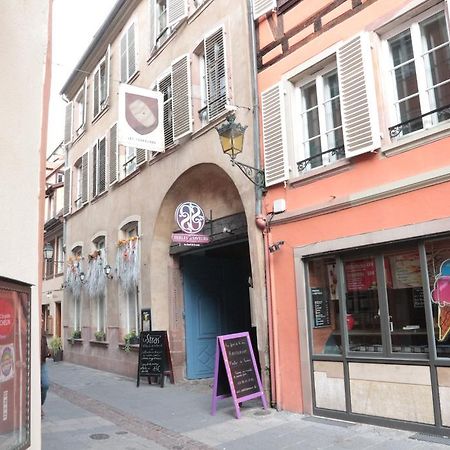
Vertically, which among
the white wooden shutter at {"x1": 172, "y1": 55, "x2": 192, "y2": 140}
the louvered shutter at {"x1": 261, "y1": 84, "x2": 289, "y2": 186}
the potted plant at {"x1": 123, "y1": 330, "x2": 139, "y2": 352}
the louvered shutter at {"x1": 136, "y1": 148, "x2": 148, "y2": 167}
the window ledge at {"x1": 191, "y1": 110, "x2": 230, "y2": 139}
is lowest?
the potted plant at {"x1": 123, "y1": 330, "x2": 139, "y2": 352}

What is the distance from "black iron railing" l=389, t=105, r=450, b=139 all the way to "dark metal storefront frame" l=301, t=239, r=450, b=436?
1407 mm

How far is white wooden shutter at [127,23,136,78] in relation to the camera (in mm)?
14102

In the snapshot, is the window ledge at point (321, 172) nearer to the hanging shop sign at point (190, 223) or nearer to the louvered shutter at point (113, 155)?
the hanging shop sign at point (190, 223)

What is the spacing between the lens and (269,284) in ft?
27.0

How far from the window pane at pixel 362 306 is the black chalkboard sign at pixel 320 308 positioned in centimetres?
42

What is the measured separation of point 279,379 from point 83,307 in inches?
410

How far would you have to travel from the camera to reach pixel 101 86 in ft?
55.0

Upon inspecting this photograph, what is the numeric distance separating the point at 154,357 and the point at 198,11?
7422 millimetres

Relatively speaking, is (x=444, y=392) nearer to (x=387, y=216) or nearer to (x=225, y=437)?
(x=387, y=216)

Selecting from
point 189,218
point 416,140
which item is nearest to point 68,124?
point 189,218

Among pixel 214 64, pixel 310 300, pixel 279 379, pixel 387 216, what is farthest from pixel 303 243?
pixel 214 64

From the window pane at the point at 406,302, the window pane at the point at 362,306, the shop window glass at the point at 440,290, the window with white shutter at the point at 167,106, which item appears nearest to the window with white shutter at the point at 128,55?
the window with white shutter at the point at 167,106

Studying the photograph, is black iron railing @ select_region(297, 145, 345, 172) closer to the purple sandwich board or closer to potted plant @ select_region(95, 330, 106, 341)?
the purple sandwich board

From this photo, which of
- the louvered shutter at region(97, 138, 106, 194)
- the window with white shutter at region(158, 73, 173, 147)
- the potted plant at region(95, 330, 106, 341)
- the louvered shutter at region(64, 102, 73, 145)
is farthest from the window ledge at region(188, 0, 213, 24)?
the louvered shutter at region(64, 102, 73, 145)
